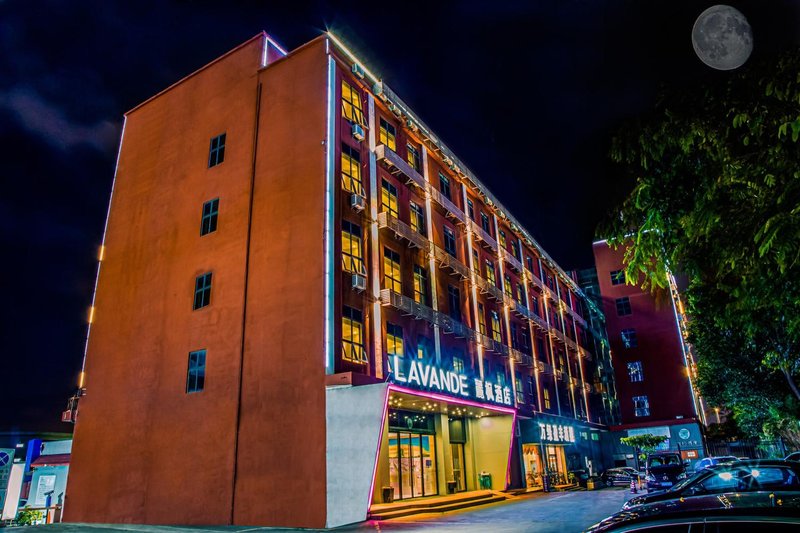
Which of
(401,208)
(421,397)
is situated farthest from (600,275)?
(421,397)

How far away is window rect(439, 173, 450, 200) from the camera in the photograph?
1270 inches

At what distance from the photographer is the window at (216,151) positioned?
82.2 feet

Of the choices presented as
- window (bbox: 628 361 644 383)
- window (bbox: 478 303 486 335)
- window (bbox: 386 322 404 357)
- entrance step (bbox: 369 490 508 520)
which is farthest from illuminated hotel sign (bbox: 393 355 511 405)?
window (bbox: 628 361 644 383)

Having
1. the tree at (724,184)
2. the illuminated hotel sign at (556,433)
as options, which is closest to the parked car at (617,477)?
the illuminated hotel sign at (556,433)

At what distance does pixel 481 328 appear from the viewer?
3247 centimetres

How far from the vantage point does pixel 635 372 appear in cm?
5222

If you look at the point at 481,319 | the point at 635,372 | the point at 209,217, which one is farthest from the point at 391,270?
the point at 635,372

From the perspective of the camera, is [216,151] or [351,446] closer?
[351,446]

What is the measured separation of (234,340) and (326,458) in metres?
6.40

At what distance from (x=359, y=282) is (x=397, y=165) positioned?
7795 millimetres

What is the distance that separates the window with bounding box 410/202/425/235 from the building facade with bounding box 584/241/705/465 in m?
28.0

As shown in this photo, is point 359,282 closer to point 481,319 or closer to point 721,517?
point 481,319

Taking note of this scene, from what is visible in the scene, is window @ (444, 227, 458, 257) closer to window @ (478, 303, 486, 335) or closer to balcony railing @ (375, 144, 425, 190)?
balcony railing @ (375, 144, 425, 190)

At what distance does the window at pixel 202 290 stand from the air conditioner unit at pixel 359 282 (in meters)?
6.46
